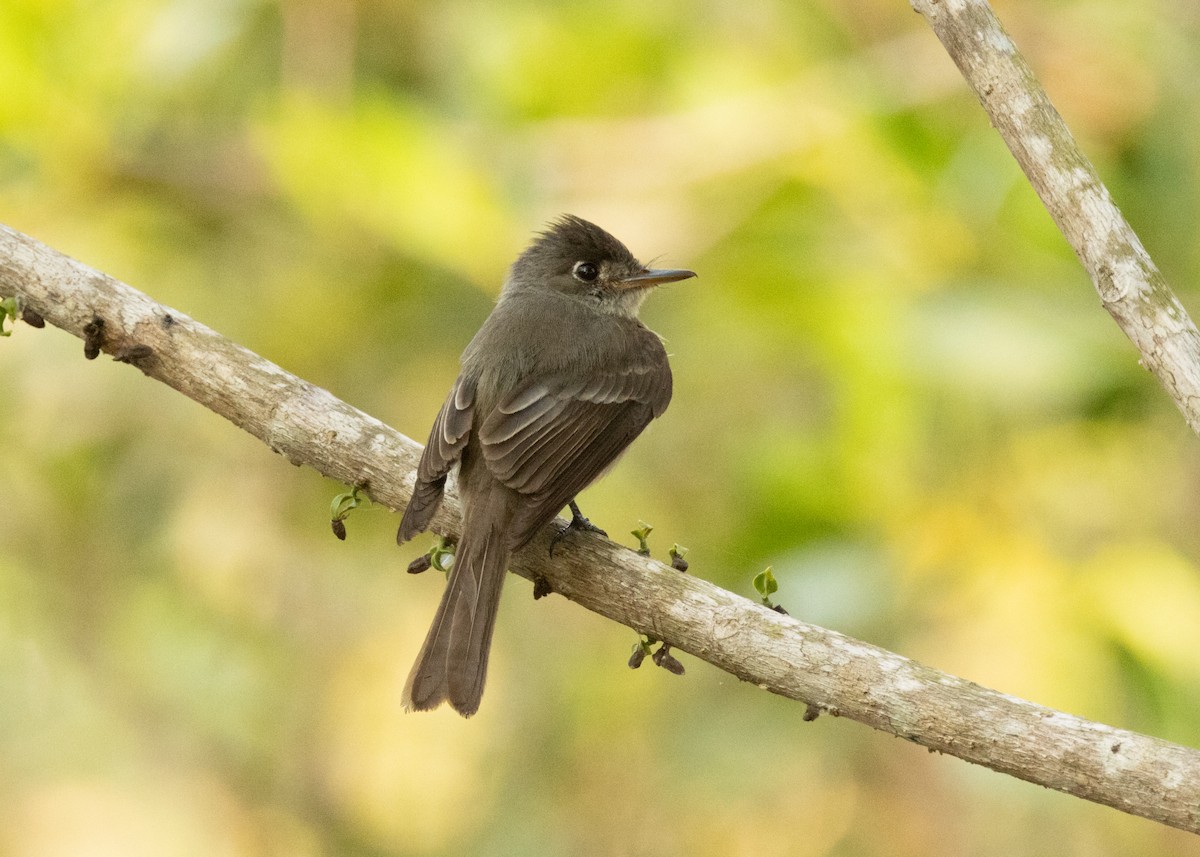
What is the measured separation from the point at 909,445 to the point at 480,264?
171 centimetres

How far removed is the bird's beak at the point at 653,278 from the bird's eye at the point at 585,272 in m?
0.09

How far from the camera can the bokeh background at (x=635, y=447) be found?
474 cm

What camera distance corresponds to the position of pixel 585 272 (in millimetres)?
5141

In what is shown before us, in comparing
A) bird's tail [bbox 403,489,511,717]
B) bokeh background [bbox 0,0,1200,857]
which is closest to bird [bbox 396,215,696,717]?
bird's tail [bbox 403,489,511,717]

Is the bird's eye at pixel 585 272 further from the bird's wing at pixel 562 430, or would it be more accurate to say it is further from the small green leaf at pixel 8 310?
the small green leaf at pixel 8 310

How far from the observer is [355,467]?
3764mm

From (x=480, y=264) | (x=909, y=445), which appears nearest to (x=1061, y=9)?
(x=909, y=445)

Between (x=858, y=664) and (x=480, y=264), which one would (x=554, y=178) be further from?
(x=858, y=664)

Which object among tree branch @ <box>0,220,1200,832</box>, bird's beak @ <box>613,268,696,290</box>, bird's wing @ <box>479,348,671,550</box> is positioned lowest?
tree branch @ <box>0,220,1200,832</box>

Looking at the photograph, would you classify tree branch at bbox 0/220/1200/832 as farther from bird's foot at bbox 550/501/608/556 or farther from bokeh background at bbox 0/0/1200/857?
bokeh background at bbox 0/0/1200/857

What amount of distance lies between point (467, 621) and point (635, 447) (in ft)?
9.26

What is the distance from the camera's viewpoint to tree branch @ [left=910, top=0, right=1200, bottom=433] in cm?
273

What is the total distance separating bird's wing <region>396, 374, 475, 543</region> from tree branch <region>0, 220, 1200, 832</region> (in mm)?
85

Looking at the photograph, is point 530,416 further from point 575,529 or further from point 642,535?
point 642,535
